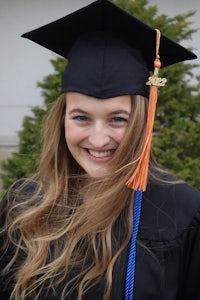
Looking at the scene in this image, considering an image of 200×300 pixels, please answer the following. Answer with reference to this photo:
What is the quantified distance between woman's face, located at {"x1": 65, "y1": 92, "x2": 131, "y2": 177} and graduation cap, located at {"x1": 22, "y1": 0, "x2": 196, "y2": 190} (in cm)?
4

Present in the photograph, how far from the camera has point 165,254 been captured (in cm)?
198

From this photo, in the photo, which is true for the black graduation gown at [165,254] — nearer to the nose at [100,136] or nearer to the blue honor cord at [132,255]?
the blue honor cord at [132,255]

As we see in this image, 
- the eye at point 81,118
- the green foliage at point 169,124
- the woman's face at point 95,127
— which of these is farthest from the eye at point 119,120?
the green foliage at point 169,124

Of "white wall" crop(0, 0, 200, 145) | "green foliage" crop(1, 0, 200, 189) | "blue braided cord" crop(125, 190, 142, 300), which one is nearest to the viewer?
"blue braided cord" crop(125, 190, 142, 300)

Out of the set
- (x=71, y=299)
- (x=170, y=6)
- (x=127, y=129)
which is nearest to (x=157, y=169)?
(x=127, y=129)

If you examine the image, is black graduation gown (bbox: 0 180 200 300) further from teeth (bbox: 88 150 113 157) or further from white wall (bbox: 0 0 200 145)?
white wall (bbox: 0 0 200 145)

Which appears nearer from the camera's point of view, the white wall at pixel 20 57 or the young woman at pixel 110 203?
the young woman at pixel 110 203

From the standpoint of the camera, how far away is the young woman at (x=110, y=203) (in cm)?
197

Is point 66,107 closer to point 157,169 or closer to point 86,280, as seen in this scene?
point 157,169

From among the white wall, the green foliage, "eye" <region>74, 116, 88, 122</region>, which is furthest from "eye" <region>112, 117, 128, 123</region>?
the white wall

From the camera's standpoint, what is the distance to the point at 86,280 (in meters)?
1.97

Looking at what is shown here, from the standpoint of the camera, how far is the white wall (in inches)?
297

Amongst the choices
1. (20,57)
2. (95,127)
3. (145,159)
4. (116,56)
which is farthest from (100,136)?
(20,57)

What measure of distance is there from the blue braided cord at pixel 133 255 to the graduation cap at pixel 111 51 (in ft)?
0.27
